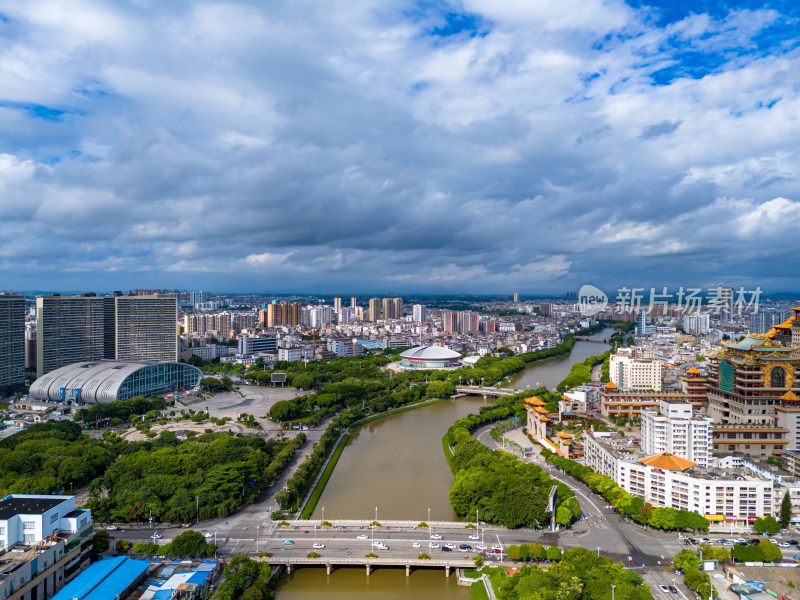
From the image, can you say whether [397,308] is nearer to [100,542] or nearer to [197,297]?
[197,297]

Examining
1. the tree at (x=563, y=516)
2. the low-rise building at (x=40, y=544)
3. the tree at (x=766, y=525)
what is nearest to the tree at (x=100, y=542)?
the low-rise building at (x=40, y=544)

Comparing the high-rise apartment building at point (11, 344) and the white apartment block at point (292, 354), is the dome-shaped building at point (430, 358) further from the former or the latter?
the high-rise apartment building at point (11, 344)

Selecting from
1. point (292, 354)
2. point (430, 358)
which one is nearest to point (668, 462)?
point (430, 358)

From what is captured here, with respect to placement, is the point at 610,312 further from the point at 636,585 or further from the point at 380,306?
the point at 636,585

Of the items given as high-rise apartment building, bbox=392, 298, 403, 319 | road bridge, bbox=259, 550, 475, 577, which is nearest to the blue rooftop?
road bridge, bbox=259, 550, 475, 577

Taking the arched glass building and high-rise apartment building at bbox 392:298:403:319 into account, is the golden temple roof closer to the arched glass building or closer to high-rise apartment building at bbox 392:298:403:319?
the arched glass building

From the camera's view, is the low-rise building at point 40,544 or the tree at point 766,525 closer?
the low-rise building at point 40,544
